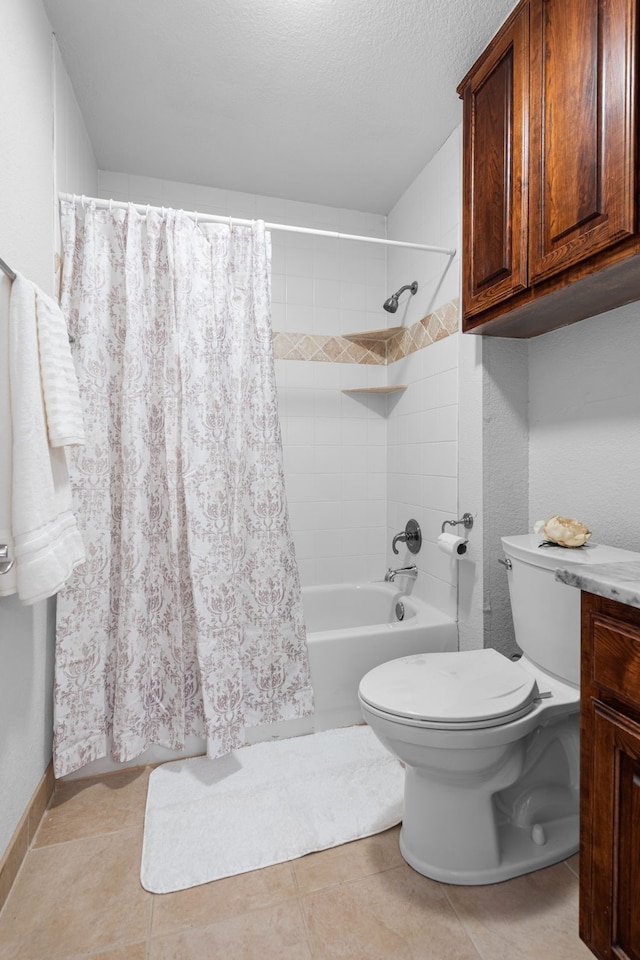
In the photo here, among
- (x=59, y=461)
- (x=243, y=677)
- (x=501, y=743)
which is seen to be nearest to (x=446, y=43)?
(x=59, y=461)

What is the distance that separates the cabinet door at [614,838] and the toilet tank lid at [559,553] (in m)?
0.43

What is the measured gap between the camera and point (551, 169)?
4.19 ft

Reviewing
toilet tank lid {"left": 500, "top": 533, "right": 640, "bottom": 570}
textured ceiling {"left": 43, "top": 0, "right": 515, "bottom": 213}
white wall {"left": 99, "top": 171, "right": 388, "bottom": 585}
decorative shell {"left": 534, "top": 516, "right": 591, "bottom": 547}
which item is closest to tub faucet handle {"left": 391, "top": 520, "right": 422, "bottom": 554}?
white wall {"left": 99, "top": 171, "right": 388, "bottom": 585}

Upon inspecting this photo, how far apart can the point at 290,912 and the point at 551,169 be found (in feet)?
6.55

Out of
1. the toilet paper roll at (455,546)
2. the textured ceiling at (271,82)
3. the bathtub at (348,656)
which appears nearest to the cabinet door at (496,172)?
the textured ceiling at (271,82)

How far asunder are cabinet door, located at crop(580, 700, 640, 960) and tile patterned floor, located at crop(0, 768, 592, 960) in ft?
0.79

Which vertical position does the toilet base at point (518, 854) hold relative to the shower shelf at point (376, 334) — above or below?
below

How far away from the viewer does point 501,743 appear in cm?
117

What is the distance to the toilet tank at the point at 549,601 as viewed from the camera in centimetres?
130

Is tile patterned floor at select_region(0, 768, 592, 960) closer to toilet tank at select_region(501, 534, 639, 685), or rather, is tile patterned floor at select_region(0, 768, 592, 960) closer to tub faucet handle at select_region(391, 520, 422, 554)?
toilet tank at select_region(501, 534, 639, 685)

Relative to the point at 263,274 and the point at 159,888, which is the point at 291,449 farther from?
the point at 159,888

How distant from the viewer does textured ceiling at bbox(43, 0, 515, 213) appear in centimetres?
146

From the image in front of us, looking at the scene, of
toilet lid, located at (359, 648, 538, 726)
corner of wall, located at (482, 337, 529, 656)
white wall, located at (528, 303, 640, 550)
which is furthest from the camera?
corner of wall, located at (482, 337, 529, 656)

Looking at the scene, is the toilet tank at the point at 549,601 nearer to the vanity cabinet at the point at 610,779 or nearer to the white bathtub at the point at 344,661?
the vanity cabinet at the point at 610,779
